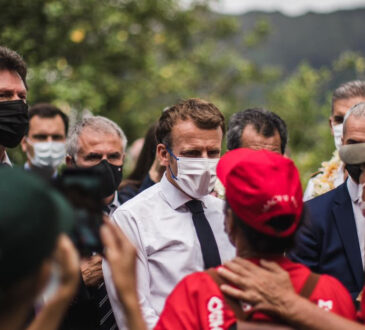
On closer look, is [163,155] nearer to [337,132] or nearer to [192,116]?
[192,116]

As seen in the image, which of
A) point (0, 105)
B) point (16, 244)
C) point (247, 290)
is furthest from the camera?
point (0, 105)

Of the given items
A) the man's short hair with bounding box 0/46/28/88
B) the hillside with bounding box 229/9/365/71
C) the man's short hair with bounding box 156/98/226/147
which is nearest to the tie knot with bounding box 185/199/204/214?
the man's short hair with bounding box 156/98/226/147

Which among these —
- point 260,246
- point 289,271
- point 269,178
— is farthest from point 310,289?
point 269,178

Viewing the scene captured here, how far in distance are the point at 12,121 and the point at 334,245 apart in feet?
7.37

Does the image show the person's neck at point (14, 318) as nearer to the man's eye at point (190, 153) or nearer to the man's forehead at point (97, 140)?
the man's eye at point (190, 153)

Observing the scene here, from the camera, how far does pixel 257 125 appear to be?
4.72 metres

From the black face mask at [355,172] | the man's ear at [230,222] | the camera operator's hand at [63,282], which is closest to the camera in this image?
the camera operator's hand at [63,282]

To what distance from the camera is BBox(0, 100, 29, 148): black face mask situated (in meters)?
3.67

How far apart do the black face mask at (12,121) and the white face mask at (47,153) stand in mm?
1944

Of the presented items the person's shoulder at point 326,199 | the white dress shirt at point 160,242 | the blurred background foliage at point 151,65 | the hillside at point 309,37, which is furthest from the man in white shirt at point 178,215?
the hillside at point 309,37

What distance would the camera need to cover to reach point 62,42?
973 cm

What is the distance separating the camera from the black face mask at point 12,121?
3.67 meters

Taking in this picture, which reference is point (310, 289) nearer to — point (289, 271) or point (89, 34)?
point (289, 271)

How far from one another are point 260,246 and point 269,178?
29 centimetres
